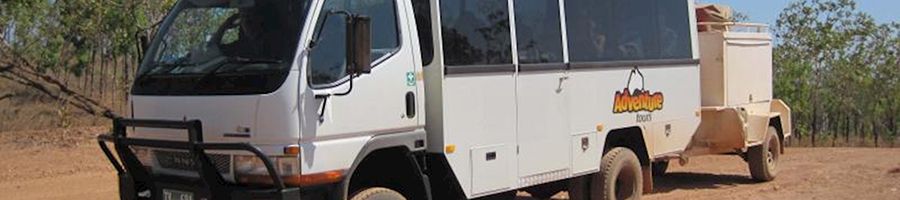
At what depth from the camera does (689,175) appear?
45.0ft

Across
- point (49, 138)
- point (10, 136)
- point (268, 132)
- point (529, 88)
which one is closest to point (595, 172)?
point (529, 88)

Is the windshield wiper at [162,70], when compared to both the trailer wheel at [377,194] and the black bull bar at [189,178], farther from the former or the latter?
the trailer wheel at [377,194]

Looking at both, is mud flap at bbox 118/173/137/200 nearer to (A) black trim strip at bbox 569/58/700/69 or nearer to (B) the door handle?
(B) the door handle

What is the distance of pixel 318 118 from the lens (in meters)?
5.76

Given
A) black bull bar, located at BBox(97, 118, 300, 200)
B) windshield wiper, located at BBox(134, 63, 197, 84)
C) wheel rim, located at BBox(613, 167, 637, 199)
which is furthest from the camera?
wheel rim, located at BBox(613, 167, 637, 199)

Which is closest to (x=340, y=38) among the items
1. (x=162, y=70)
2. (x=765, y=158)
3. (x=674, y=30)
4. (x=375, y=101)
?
(x=375, y=101)

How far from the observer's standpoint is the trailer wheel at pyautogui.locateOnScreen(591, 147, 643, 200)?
8.67 meters

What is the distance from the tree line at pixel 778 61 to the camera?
13633 mm

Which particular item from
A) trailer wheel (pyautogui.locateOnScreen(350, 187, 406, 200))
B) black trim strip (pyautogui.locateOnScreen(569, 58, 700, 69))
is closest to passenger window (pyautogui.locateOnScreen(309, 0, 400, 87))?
trailer wheel (pyautogui.locateOnScreen(350, 187, 406, 200))

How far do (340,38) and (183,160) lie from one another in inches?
50.5

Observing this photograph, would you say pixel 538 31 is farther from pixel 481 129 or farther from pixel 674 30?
pixel 674 30

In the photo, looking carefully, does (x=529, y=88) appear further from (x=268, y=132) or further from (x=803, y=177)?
(x=803, y=177)

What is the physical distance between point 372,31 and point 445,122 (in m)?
0.86

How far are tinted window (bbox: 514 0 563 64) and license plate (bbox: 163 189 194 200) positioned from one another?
9.09ft
